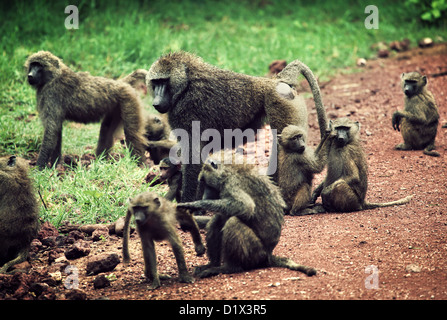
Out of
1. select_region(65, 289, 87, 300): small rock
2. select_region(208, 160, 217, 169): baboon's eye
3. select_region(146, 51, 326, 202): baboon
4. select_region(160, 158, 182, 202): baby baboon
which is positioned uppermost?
select_region(146, 51, 326, 202): baboon

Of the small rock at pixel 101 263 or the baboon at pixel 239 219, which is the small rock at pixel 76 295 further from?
the baboon at pixel 239 219

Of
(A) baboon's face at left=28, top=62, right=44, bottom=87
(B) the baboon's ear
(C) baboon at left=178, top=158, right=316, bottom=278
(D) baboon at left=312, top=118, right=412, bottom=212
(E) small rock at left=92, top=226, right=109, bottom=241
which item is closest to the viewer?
(C) baboon at left=178, top=158, right=316, bottom=278

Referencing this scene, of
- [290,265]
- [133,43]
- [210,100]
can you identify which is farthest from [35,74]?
[290,265]

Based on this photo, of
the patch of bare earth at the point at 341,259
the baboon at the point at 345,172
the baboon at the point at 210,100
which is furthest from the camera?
the baboon at the point at 210,100

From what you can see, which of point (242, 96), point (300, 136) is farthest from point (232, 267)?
point (242, 96)

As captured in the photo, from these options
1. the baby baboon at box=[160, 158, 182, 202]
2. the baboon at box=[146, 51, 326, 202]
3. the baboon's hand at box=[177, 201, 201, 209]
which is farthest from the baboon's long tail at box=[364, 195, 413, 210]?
the baboon's hand at box=[177, 201, 201, 209]

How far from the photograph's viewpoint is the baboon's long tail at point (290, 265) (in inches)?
135

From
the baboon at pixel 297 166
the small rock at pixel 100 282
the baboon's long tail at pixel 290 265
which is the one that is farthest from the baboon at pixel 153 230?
the baboon at pixel 297 166

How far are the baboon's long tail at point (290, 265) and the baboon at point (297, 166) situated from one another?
1.27m

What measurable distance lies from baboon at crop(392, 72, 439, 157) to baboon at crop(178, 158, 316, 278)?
3.00 metres

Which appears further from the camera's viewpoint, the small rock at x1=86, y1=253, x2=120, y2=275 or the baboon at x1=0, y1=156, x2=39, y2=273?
the baboon at x1=0, y1=156, x2=39, y2=273

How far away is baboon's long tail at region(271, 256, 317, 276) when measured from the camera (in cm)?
343

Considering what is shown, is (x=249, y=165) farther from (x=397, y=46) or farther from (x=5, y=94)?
(x=397, y=46)

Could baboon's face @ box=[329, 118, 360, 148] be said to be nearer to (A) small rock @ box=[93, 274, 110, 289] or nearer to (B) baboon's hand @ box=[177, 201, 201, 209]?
(B) baboon's hand @ box=[177, 201, 201, 209]
